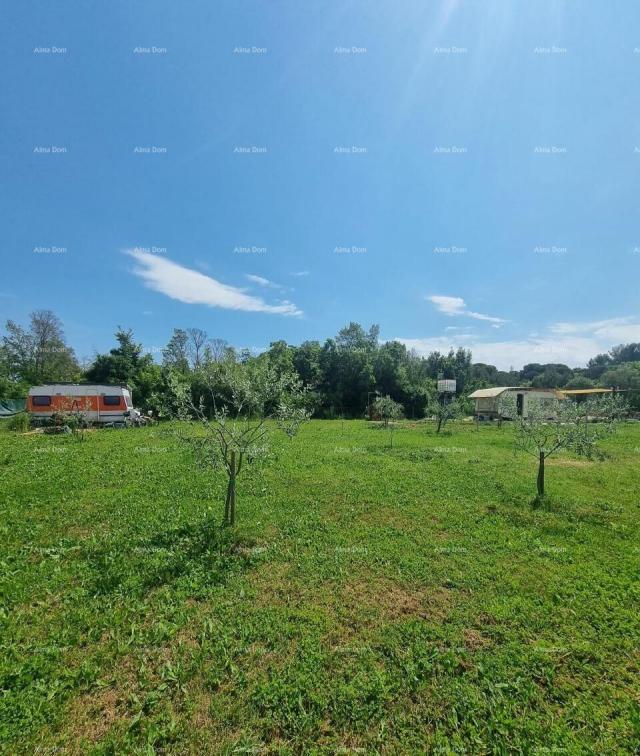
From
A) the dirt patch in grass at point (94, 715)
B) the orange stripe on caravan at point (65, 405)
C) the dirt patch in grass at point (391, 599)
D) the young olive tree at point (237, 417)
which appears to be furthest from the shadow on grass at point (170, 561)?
the orange stripe on caravan at point (65, 405)

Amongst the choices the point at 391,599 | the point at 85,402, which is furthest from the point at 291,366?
the point at 391,599

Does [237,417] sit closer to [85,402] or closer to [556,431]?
[556,431]

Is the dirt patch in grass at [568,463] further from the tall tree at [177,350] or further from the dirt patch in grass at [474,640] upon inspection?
the tall tree at [177,350]

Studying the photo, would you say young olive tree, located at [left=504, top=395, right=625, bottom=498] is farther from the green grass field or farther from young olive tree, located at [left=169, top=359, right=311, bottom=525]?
young olive tree, located at [left=169, top=359, right=311, bottom=525]

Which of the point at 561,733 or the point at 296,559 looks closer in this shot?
the point at 561,733

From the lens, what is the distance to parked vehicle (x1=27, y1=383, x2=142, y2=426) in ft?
69.1

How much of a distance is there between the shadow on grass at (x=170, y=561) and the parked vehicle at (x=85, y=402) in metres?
18.9

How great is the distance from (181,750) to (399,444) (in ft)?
50.3

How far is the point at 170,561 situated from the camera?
17.4 ft

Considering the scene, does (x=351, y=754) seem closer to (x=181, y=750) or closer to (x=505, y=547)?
(x=181, y=750)

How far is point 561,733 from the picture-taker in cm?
282

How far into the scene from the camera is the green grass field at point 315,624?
2861 millimetres

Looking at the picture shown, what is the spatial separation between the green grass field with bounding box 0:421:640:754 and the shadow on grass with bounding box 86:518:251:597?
0.03 m

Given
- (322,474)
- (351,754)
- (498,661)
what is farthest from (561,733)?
(322,474)
